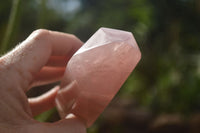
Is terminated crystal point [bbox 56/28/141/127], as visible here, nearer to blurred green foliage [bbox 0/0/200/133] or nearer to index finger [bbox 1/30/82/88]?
index finger [bbox 1/30/82/88]

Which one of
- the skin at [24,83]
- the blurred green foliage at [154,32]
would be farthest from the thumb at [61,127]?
the blurred green foliage at [154,32]

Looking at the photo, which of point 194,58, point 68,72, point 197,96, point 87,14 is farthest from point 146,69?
point 68,72

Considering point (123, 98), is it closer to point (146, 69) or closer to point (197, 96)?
point (146, 69)

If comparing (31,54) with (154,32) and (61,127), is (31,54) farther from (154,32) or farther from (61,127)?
(154,32)

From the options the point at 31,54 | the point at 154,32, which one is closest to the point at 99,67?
the point at 31,54

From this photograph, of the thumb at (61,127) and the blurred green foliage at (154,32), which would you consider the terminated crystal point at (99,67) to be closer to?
the thumb at (61,127)

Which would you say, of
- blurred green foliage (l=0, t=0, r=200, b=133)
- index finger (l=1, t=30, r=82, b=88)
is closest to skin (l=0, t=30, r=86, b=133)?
index finger (l=1, t=30, r=82, b=88)
